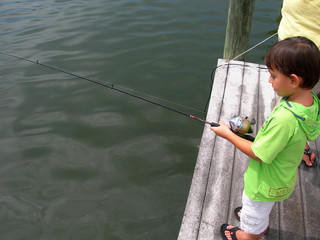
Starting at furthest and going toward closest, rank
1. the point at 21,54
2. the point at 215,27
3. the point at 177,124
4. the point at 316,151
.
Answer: the point at 215,27 < the point at 21,54 < the point at 177,124 < the point at 316,151

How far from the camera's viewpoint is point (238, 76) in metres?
3.88

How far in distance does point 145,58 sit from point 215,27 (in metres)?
2.03

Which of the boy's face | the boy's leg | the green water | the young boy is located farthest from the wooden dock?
the boy's face

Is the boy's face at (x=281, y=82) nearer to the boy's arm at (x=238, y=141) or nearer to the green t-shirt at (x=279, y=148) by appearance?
the green t-shirt at (x=279, y=148)

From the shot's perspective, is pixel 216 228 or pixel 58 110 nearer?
pixel 216 228

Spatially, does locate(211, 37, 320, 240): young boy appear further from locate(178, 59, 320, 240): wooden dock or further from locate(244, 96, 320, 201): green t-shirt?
locate(178, 59, 320, 240): wooden dock

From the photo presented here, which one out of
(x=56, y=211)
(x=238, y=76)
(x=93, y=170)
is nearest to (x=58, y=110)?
(x=93, y=170)

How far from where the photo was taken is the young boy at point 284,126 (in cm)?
138

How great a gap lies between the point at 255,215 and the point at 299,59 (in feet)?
3.29

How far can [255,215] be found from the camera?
1.82 meters

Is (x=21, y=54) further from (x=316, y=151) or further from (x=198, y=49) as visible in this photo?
(x=316, y=151)

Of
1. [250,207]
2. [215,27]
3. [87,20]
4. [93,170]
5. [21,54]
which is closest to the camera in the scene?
[250,207]

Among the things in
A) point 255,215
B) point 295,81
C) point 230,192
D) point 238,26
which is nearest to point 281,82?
point 295,81

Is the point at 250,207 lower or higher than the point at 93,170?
higher
